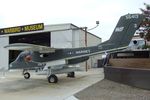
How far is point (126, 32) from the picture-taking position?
68.3 feet

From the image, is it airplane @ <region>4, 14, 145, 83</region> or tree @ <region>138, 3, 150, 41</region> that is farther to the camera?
tree @ <region>138, 3, 150, 41</region>

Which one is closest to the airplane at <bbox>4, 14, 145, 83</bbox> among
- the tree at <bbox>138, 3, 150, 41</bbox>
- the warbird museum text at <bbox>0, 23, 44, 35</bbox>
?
the tree at <bbox>138, 3, 150, 41</bbox>

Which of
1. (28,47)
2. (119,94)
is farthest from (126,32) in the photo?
(119,94)

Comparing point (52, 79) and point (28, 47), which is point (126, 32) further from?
point (28, 47)

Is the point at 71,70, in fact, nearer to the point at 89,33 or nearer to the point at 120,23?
the point at 120,23

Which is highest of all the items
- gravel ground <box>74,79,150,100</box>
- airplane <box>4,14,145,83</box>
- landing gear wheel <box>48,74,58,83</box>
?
airplane <box>4,14,145,83</box>

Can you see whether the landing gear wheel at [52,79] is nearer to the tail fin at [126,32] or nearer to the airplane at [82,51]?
the airplane at [82,51]

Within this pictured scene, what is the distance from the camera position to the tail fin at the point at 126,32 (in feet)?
67.6

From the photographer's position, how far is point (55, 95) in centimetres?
1408

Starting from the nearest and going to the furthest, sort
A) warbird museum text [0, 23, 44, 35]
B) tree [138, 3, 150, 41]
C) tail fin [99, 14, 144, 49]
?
tail fin [99, 14, 144, 49]
tree [138, 3, 150, 41]
warbird museum text [0, 23, 44, 35]

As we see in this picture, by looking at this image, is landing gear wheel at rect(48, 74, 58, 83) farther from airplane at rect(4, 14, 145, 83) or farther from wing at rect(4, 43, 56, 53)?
wing at rect(4, 43, 56, 53)

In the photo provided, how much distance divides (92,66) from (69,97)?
26.0 meters

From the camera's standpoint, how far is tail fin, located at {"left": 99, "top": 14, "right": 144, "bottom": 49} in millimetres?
20609

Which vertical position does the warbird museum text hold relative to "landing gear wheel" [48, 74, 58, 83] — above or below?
above
